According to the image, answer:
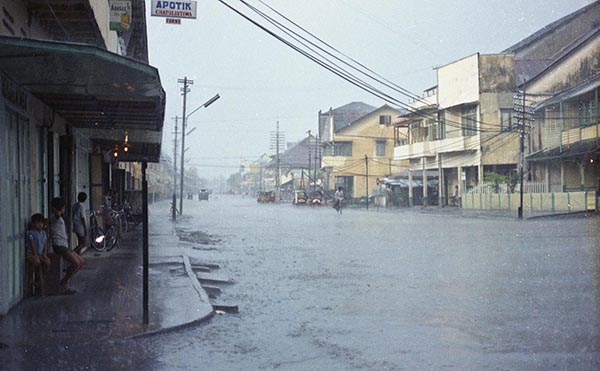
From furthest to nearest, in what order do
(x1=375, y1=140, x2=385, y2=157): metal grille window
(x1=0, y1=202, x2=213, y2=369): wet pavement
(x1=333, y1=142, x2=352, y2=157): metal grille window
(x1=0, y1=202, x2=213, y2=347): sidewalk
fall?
1. (x1=333, y1=142, x2=352, y2=157): metal grille window
2. (x1=375, y1=140, x2=385, y2=157): metal grille window
3. (x1=0, y1=202, x2=213, y2=347): sidewalk
4. (x1=0, y1=202, x2=213, y2=369): wet pavement

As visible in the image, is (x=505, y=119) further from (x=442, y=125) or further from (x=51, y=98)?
(x=51, y=98)

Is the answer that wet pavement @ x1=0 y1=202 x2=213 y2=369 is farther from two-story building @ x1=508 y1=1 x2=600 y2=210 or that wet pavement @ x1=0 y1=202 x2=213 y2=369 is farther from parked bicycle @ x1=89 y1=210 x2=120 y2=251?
two-story building @ x1=508 y1=1 x2=600 y2=210

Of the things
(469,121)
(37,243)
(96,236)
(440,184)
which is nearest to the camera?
(37,243)

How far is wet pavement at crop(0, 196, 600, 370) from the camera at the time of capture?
22.9ft

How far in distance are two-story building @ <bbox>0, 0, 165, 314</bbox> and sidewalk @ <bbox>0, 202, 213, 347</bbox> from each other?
558mm

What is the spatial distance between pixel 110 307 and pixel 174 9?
A: 249 inches

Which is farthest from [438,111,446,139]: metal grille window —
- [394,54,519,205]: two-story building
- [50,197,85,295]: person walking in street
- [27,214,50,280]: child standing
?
[27,214,50,280]: child standing

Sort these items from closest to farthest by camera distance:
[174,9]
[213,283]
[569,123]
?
[213,283]
[174,9]
[569,123]

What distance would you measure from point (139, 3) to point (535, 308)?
16.9 m

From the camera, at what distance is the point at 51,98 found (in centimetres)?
1165

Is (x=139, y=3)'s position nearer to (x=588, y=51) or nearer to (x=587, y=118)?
(x=587, y=118)

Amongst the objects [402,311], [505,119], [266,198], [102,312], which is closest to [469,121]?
[505,119]

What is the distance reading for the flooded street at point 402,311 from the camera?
278 inches

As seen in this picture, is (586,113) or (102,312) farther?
(586,113)
